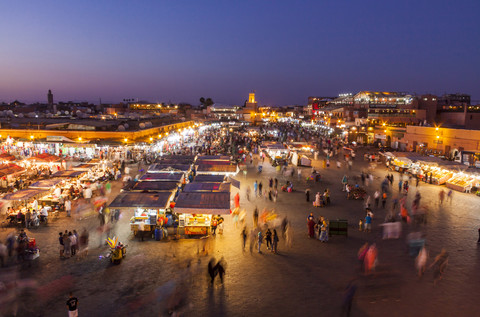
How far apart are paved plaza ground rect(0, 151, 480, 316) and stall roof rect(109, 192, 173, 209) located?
3.54ft

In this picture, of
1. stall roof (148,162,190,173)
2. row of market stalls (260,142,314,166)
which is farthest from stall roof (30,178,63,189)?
row of market stalls (260,142,314,166)

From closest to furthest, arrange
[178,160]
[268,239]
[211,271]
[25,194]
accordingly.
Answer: [211,271] < [268,239] < [25,194] < [178,160]

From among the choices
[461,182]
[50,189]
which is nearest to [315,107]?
[461,182]

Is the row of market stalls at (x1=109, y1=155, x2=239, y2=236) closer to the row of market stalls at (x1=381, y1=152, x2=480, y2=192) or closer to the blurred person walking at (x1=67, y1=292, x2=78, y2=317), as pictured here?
the blurred person walking at (x1=67, y1=292, x2=78, y2=317)

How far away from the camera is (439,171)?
61.5 ft

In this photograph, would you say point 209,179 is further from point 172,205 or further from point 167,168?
point 172,205

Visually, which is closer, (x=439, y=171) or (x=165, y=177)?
(x=165, y=177)

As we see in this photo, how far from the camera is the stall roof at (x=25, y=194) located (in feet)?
36.8

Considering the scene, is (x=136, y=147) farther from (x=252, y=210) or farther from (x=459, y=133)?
(x=459, y=133)

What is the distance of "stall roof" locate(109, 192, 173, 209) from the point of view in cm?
977

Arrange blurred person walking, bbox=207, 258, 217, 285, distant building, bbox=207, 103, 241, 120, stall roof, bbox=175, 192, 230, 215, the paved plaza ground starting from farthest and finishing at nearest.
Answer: distant building, bbox=207, 103, 241, 120
stall roof, bbox=175, 192, 230, 215
blurred person walking, bbox=207, 258, 217, 285
the paved plaza ground

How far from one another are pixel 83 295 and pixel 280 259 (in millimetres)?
4812

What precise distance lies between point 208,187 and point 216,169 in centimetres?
320

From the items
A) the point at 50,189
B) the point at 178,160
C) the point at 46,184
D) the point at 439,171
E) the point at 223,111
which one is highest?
the point at 223,111
